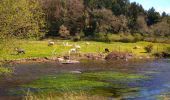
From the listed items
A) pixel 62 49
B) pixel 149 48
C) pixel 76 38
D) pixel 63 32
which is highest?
pixel 63 32

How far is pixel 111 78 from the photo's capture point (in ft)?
194

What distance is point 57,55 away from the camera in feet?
290

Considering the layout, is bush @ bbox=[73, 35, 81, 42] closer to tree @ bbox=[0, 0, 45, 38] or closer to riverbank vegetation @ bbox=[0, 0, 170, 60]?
riverbank vegetation @ bbox=[0, 0, 170, 60]

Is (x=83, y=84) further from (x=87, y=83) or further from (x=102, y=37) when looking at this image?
(x=102, y=37)

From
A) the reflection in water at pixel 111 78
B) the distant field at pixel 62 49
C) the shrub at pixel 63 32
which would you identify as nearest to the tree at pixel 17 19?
the reflection in water at pixel 111 78

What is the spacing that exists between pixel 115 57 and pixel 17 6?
56137mm

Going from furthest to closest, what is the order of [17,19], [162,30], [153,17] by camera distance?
[153,17]
[162,30]
[17,19]

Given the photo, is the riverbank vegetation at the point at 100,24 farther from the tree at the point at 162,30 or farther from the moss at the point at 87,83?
the moss at the point at 87,83

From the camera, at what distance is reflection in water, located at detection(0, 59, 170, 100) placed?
46125mm

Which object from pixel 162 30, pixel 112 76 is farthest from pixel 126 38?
pixel 112 76

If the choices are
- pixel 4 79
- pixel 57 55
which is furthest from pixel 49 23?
pixel 4 79

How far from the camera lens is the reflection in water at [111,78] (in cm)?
4612

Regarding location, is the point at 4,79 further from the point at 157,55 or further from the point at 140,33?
the point at 140,33

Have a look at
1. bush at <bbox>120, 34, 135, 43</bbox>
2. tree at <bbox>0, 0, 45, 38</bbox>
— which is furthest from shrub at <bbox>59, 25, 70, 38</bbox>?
tree at <bbox>0, 0, 45, 38</bbox>
